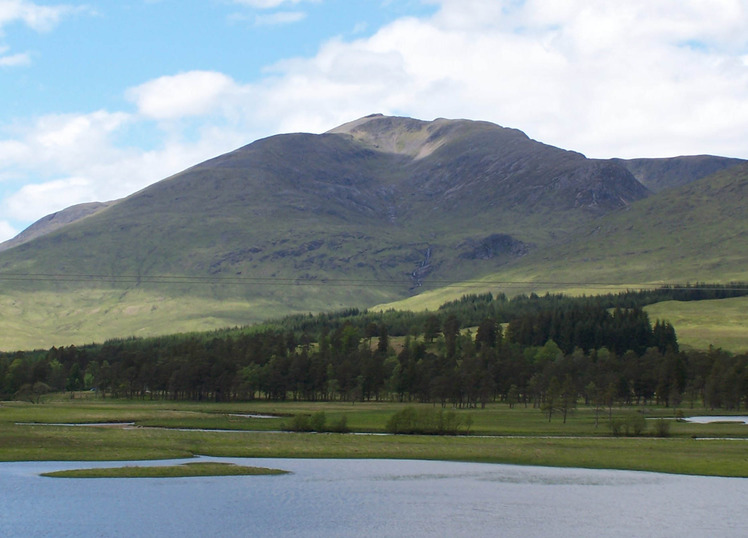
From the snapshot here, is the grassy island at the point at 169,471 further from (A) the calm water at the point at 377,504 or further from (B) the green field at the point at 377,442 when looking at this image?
(B) the green field at the point at 377,442

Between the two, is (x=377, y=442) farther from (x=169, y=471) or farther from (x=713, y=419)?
(x=713, y=419)

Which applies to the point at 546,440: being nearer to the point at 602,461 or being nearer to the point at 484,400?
the point at 602,461

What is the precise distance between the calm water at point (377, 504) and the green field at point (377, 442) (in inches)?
236

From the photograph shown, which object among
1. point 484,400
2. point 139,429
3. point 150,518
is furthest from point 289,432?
point 484,400

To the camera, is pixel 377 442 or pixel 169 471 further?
pixel 377 442

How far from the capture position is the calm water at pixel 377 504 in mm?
61688

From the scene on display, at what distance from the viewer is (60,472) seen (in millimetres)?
80438

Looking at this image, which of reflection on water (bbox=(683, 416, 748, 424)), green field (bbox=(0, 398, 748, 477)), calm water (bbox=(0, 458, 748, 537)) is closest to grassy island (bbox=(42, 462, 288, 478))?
calm water (bbox=(0, 458, 748, 537))

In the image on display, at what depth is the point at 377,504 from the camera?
70.1 m

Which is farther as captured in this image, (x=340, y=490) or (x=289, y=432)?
(x=289, y=432)

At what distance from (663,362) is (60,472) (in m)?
135

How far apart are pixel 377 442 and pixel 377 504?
3657 cm

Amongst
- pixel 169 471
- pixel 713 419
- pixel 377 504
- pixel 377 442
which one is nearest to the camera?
pixel 377 504

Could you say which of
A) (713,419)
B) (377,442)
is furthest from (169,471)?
(713,419)
